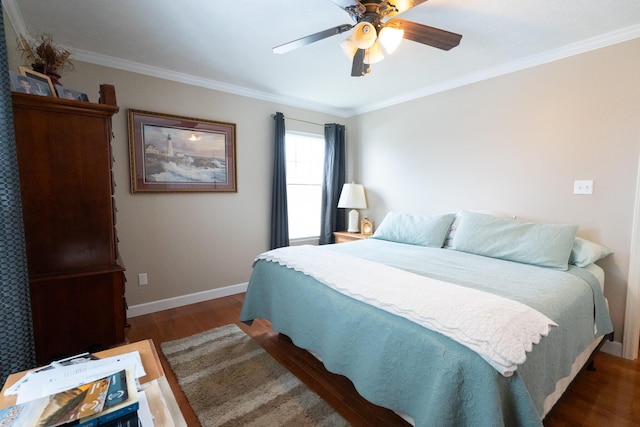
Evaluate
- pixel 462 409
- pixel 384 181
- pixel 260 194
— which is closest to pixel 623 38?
pixel 384 181

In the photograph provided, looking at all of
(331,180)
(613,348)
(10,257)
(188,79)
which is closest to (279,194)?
(331,180)

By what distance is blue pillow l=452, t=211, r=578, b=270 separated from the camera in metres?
2.00

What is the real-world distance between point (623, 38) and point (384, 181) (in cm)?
238

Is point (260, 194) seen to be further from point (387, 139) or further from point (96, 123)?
point (96, 123)

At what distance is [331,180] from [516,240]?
2.42 m

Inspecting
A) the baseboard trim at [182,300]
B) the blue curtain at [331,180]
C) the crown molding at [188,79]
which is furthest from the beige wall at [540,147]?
the baseboard trim at [182,300]

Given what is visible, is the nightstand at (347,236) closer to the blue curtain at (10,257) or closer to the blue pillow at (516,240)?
the blue pillow at (516,240)

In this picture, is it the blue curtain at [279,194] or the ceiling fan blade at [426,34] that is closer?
the ceiling fan blade at [426,34]

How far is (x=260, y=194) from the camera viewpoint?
11.6ft

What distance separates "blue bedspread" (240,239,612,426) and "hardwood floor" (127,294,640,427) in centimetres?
28

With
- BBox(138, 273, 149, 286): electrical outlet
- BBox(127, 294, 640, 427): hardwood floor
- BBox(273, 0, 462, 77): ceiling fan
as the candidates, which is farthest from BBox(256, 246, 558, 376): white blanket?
BBox(138, 273, 149, 286): electrical outlet

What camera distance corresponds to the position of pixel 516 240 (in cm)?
220

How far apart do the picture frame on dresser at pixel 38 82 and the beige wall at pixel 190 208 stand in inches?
47.7

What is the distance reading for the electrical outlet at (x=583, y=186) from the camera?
2.26m
